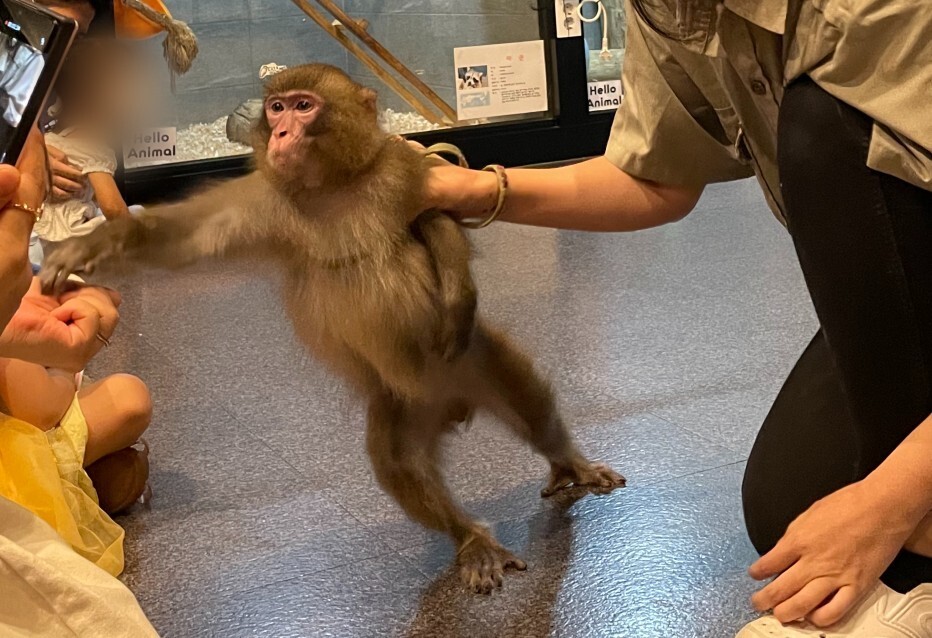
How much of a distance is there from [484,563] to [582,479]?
0.99ft

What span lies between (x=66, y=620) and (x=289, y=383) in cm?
147

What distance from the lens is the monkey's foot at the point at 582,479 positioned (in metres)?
1.75

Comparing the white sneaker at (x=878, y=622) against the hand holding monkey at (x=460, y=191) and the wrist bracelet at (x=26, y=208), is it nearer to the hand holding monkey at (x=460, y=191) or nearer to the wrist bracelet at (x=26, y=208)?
the hand holding monkey at (x=460, y=191)

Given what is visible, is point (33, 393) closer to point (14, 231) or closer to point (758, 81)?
point (14, 231)

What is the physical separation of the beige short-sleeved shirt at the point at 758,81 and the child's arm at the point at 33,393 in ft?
2.89

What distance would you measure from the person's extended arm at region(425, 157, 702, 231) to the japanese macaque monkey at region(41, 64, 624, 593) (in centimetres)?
6

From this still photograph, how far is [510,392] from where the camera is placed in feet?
5.35

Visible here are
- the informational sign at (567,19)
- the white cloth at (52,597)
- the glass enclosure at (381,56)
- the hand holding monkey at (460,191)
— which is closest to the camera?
the white cloth at (52,597)

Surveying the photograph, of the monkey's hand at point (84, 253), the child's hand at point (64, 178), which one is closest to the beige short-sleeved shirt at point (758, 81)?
the monkey's hand at point (84, 253)

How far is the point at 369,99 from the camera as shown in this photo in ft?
5.20

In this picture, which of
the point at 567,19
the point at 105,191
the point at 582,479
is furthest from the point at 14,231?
the point at 567,19

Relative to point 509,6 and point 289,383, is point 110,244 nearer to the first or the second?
point 289,383

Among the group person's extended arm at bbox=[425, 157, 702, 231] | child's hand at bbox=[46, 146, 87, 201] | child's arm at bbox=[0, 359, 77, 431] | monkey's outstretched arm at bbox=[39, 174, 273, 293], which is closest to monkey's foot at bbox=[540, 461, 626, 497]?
person's extended arm at bbox=[425, 157, 702, 231]

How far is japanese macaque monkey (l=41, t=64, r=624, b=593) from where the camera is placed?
4.82 feet
